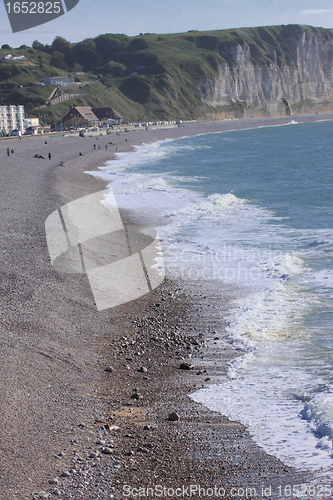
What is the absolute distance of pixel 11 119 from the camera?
100 metres

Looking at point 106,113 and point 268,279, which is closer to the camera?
point 268,279

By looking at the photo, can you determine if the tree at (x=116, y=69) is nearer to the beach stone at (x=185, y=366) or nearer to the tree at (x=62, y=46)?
the tree at (x=62, y=46)

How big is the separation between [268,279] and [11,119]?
99.8 m

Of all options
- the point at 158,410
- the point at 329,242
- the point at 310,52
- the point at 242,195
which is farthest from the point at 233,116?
the point at 158,410

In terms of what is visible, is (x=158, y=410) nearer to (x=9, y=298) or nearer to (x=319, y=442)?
(x=319, y=442)

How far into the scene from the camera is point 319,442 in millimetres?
5969

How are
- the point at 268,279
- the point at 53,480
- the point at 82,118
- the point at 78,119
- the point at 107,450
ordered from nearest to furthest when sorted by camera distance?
1. the point at 53,480
2. the point at 107,450
3. the point at 268,279
4. the point at 78,119
5. the point at 82,118

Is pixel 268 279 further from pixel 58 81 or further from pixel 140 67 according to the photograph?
pixel 140 67

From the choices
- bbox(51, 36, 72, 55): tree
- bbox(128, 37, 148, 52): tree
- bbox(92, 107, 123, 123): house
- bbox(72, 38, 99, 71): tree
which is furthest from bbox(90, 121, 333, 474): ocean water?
bbox(51, 36, 72, 55): tree

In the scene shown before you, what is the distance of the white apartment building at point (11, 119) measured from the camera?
99.8 meters

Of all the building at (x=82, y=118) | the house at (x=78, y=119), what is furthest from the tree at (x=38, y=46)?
the house at (x=78, y=119)

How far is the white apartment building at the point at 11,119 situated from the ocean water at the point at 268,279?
78585 mm

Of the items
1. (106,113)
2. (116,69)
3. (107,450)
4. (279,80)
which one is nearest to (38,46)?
(116,69)

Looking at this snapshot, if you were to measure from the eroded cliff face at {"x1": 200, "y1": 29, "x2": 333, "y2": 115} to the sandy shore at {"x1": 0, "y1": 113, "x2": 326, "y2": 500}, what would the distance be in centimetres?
14157
